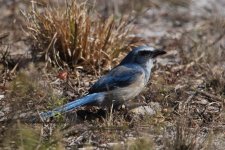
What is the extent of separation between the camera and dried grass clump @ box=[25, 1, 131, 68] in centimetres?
676

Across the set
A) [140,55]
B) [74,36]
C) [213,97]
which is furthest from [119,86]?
[74,36]

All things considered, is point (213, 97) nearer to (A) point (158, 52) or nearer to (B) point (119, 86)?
(A) point (158, 52)

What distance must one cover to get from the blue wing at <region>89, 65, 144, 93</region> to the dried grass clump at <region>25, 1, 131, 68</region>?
88cm

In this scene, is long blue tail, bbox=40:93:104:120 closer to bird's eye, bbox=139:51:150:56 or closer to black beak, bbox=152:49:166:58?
bird's eye, bbox=139:51:150:56

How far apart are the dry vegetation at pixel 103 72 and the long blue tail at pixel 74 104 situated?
6 cm

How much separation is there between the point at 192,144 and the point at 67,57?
2.55 m

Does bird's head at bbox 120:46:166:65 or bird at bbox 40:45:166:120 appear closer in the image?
bird at bbox 40:45:166:120

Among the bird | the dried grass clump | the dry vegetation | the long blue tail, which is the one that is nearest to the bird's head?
the bird

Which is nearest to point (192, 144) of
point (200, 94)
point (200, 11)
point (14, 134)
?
point (14, 134)

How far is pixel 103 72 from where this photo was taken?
701 cm

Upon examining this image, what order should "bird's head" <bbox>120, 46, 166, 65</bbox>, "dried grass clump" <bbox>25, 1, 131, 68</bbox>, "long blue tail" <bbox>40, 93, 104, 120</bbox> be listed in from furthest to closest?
"dried grass clump" <bbox>25, 1, 131, 68</bbox> < "bird's head" <bbox>120, 46, 166, 65</bbox> < "long blue tail" <bbox>40, 93, 104, 120</bbox>

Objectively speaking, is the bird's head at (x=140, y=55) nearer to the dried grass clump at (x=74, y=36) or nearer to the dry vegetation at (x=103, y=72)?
the dry vegetation at (x=103, y=72)

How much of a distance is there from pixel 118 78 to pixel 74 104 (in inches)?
21.0

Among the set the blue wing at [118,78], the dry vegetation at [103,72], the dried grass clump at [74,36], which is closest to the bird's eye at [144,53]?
the blue wing at [118,78]
